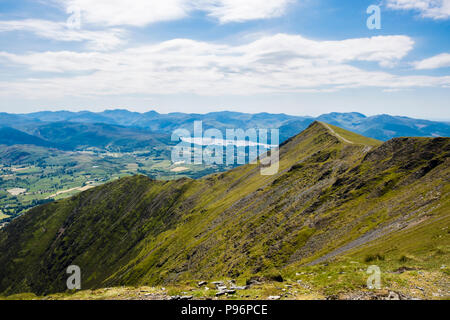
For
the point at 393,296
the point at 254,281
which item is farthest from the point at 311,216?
the point at 393,296

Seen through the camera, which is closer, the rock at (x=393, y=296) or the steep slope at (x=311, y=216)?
the rock at (x=393, y=296)

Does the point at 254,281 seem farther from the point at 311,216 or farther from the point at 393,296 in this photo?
the point at 311,216

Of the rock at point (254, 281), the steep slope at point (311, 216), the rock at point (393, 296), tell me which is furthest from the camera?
the steep slope at point (311, 216)

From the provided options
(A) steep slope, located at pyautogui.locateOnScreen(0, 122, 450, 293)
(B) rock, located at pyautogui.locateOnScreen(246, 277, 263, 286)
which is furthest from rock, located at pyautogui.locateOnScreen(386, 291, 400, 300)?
(B) rock, located at pyautogui.locateOnScreen(246, 277, 263, 286)

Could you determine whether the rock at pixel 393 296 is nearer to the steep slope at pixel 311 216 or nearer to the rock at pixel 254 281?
the steep slope at pixel 311 216

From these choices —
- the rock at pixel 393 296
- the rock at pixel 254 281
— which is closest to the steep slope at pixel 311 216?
the rock at pixel 254 281

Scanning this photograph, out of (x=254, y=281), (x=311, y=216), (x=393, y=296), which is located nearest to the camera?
(x=393, y=296)

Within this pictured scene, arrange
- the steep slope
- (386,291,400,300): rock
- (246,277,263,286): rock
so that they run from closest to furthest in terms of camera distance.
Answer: (386,291,400,300): rock, (246,277,263,286): rock, the steep slope

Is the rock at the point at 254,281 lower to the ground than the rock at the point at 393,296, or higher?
lower

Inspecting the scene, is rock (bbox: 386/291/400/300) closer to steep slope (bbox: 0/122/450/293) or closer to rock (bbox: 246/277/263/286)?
steep slope (bbox: 0/122/450/293)
